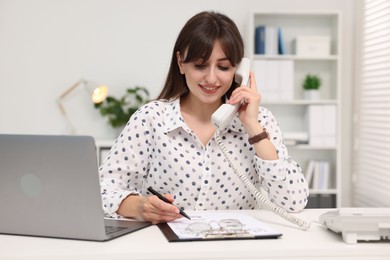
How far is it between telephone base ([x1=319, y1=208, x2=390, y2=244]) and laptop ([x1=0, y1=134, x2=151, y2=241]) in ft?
1.69

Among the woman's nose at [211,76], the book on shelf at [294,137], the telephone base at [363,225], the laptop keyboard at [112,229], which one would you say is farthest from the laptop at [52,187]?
the book on shelf at [294,137]

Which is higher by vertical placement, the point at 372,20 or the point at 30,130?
the point at 372,20

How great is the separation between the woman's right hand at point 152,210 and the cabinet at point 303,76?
2.90 metres

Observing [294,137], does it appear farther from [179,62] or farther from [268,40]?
[179,62]

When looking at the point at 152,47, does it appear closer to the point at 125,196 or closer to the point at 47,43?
the point at 47,43

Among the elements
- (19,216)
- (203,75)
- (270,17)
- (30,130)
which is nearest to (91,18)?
(30,130)

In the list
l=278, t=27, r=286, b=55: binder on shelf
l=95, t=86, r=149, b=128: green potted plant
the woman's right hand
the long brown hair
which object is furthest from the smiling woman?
l=278, t=27, r=286, b=55: binder on shelf

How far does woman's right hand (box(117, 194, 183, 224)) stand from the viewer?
146 cm

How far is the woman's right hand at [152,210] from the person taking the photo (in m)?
1.46

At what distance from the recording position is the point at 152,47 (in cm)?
460

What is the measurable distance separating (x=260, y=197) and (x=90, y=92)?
2743 mm

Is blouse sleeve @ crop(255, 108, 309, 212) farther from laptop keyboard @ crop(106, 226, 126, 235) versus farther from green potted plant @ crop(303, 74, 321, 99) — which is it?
green potted plant @ crop(303, 74, 321, 99)

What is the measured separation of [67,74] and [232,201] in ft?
9.80

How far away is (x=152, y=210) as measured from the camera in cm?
149
